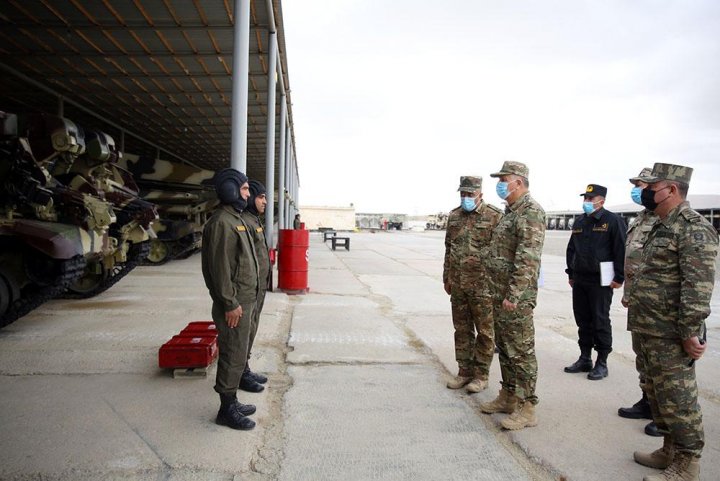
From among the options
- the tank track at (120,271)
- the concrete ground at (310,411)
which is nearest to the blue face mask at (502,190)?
the concrete ground at (310,411)

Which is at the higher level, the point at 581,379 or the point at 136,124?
the point at 136,124

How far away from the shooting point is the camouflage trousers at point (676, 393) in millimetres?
2809

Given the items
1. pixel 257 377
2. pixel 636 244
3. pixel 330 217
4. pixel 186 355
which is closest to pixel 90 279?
pixel 186 355

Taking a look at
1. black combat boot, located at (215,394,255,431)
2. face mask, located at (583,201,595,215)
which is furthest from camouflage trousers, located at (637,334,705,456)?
black combat boot, located at (215,394,255,431)

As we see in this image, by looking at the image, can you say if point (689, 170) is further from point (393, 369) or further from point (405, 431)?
point (393, 369)

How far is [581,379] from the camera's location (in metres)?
4.65

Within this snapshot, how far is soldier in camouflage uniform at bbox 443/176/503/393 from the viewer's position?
422 centimetres

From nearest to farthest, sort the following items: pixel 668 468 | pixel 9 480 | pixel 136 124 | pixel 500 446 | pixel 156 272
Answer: pixel 9 480, pixel 668 468, pixel 500 446, pixel 156 272, pixel 136 124

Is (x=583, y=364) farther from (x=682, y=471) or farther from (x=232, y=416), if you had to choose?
(x=232, y=416)

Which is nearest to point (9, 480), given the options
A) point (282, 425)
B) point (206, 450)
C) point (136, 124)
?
point (206, 450)

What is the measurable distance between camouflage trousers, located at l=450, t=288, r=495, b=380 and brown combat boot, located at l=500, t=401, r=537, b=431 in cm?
69

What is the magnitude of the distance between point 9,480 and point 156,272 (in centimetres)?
988

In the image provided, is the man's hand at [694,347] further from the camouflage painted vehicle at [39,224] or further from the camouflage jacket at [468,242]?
the camouflage painted vehicle at [39,224]

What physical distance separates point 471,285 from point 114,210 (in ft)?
22.4
